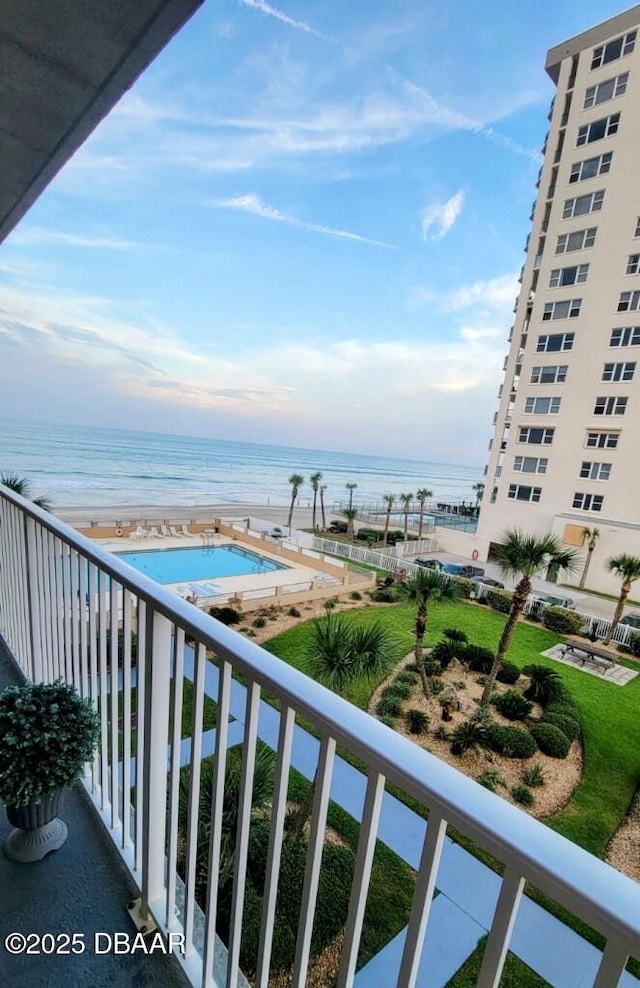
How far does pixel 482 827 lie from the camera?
47 cm

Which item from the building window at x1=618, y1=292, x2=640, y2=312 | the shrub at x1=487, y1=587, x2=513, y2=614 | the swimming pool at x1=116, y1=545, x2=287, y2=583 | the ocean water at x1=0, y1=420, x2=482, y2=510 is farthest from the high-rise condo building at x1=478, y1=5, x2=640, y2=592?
the ocean water at x1=0, y1=420, x2=482, y2=510

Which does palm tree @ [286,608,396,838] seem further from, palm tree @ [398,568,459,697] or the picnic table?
the picnic table

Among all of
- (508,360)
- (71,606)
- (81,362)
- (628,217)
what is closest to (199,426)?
(81,362)

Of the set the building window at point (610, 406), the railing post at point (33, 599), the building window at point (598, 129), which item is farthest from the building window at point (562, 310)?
the railing post at point (33, 599)

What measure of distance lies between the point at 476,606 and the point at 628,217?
14306mm

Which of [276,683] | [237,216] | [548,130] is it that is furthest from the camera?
[237,216]

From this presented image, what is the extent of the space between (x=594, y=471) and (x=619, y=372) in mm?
3552

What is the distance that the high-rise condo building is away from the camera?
1477 cm

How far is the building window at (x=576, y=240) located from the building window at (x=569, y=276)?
679 millimetres

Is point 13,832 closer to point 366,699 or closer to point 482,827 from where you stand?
point 482,827

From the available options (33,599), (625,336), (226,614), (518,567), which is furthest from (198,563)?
(625,336)

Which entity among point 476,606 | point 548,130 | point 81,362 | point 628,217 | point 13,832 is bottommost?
point 476,606

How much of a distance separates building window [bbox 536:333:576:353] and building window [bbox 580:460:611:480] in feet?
14.7

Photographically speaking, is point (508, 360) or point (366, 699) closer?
point (366, 699)
